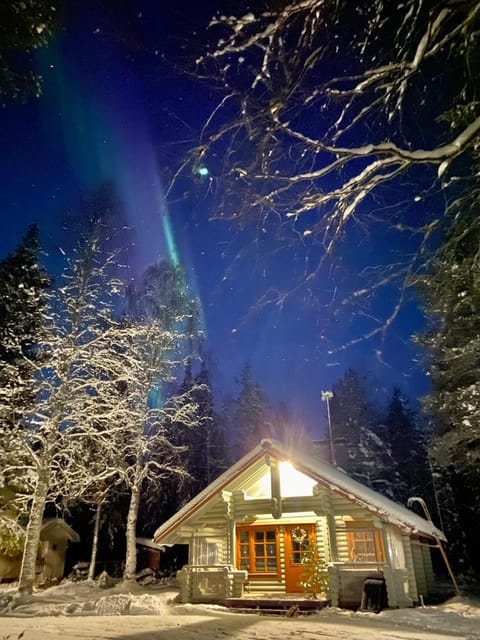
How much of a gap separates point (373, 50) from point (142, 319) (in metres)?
18.2

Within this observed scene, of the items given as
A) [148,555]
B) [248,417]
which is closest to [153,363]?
[248,417]

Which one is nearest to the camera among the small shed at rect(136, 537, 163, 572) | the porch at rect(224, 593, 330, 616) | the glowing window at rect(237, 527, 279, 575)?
the porch at rect(224, 593, 330, 616)

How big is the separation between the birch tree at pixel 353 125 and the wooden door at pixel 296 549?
39.5 ft

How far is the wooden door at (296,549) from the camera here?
14.3 meters

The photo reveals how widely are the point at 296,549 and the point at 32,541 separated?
8.94 m

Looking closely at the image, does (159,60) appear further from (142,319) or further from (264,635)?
(142,319)

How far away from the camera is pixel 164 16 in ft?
16.3

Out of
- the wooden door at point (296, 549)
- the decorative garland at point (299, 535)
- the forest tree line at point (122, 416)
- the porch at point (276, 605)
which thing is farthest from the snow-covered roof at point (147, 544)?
the porch at point (276, 605)

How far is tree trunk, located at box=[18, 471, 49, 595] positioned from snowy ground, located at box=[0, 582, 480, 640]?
1.90ft

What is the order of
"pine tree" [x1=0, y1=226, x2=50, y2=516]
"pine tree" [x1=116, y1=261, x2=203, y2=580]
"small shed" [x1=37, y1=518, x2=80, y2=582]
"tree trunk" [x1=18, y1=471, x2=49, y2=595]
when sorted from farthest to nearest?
"small shed" [x1=37, y1=518, x2=80, y2=582] < "pine tree" [x1=116, y1=261, x2=203, y2=580] < "pine tree" [x1=0, y1=226, x2=50, y2=516] < "tree trunk" [x1=18, y1=471, x2=49, y2=595]

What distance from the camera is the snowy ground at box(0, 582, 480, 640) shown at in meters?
7.19

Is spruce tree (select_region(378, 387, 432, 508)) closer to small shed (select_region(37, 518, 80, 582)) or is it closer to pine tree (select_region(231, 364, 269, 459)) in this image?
pine tree (select_region(231, 364, 269, 459))

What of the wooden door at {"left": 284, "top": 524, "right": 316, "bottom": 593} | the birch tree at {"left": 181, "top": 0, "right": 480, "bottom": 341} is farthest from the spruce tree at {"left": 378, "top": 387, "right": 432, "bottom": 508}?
the birch tree at {"left": 181, "top": 0, "right": 480, "bottom": 341}

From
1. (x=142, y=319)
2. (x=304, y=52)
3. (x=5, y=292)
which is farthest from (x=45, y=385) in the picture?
(x=304, y=52)
